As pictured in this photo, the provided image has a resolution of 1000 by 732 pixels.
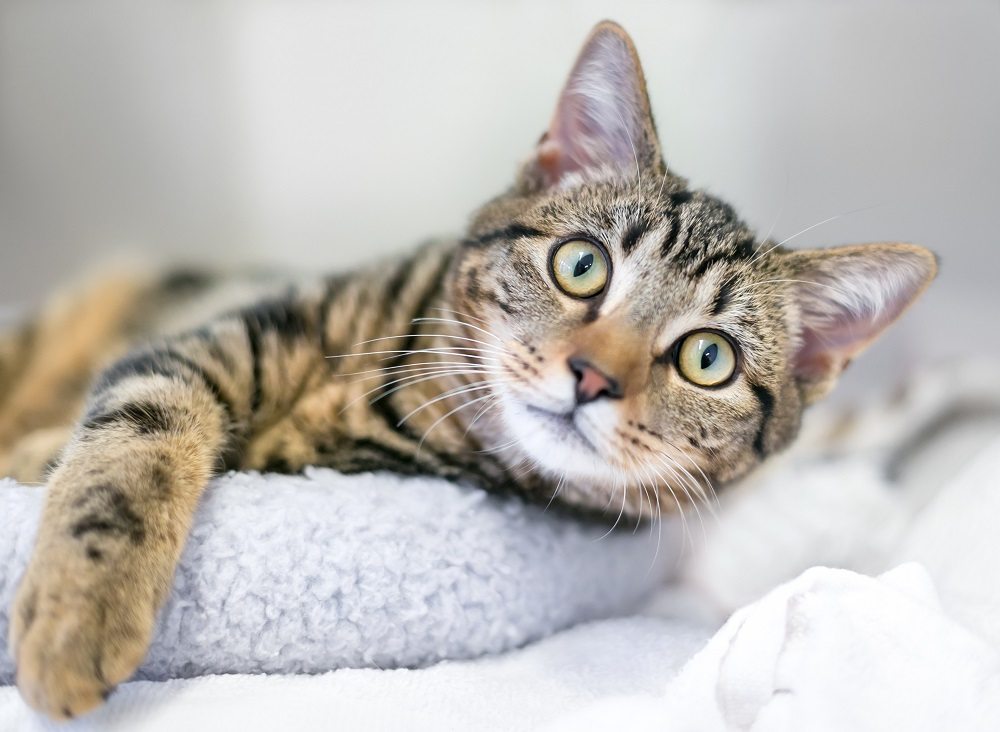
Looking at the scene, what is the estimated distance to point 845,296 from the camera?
3.11 feet

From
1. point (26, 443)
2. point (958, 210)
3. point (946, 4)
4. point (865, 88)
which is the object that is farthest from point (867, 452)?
point (26, 443)

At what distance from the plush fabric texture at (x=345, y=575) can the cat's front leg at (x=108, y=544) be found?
2.0 inches

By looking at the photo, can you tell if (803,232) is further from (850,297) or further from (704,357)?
(704,357)

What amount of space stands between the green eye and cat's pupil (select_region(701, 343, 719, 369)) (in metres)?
0.14

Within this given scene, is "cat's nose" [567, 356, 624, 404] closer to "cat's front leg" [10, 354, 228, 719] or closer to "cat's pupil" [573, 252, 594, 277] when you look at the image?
"cat's pupil" [573, 252, 594, 277]

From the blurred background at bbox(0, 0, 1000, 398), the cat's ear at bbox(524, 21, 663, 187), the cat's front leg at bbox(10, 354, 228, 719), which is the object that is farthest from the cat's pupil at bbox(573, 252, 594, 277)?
the cat's front leg at bbox(10, 354, 228, 719)

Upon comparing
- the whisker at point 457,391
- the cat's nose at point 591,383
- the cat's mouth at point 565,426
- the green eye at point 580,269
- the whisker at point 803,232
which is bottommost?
the whisker at point 457,391

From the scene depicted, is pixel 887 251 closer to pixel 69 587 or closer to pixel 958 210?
pixel 958 210

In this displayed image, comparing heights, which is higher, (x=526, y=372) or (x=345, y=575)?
(x=526, y=372)

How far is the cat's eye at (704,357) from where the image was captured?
907 mm

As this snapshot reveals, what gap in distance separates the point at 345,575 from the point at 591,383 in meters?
0.34

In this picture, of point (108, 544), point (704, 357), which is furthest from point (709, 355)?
point (108, 544)

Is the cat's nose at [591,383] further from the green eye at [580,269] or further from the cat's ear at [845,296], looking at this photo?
the cat's ear at [845,296]

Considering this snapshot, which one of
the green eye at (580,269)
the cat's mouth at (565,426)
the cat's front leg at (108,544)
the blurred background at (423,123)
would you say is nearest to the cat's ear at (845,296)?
the blurred background at (423,123)
